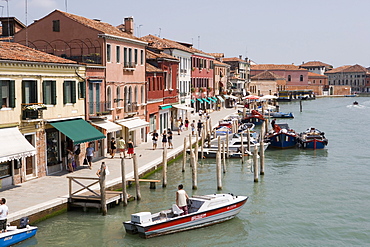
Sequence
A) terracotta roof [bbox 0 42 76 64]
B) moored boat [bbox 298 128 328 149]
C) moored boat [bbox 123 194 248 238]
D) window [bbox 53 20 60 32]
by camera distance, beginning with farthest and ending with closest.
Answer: moored boat [bbox 298 128 328 149] < window [bbox 53 20 60 32] < terracotta roof [bbox 0 42 76 64] < moored boat [bbox 123 194 248 238]

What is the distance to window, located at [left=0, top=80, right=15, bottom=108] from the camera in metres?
21.3

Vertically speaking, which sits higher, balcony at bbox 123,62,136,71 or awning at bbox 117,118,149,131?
balcony at bbox 123,62,136,71

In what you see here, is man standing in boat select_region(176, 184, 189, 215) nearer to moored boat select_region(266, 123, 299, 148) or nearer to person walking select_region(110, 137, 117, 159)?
person walking select_region(110, 137, 117, 159)

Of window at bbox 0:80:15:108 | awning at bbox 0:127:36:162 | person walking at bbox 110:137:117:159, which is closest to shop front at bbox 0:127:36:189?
awning at bbox 0:127:36:162

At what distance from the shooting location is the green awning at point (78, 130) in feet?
79.9

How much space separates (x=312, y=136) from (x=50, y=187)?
25.0 metres

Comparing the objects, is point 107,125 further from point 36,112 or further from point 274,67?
point 274,67

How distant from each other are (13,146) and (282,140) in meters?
25.3

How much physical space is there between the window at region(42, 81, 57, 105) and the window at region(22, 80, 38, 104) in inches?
25.1

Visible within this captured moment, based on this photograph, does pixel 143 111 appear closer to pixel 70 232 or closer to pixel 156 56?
pixel 156 56

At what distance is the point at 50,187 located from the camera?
21.8 metres

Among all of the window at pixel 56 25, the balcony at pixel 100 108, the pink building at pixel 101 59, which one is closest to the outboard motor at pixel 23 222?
the pink building at pixel 101 59

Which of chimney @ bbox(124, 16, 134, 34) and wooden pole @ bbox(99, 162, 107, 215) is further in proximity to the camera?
chimney @ bbox(124, 16, 134, 34)

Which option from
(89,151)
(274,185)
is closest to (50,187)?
(89,151)
